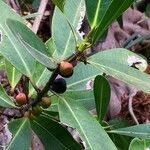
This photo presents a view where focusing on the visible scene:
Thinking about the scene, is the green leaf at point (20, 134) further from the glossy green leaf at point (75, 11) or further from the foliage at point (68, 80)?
the glossy green leaf at point (75, 11)

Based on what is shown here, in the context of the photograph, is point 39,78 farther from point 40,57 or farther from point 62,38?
point 40,57

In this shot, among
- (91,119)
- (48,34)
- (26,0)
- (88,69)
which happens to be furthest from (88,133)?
(48,34)

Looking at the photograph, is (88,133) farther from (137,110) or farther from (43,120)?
(137,110)

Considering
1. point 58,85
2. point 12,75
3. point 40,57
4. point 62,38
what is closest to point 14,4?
point 12,75

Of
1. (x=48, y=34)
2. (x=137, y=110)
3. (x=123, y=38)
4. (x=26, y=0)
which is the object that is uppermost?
(x=26, y=0)

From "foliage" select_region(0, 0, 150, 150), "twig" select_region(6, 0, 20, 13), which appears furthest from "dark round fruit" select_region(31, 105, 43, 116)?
"twig" select_region(6, 0, 20, 13)

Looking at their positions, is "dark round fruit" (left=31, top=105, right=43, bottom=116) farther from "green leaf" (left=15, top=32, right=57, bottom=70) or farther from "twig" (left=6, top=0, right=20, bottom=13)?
"twig" (left=6, top=0, right=20, bottom=13)

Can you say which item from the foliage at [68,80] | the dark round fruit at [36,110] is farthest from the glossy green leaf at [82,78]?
the dark round fruit at [36,110]
